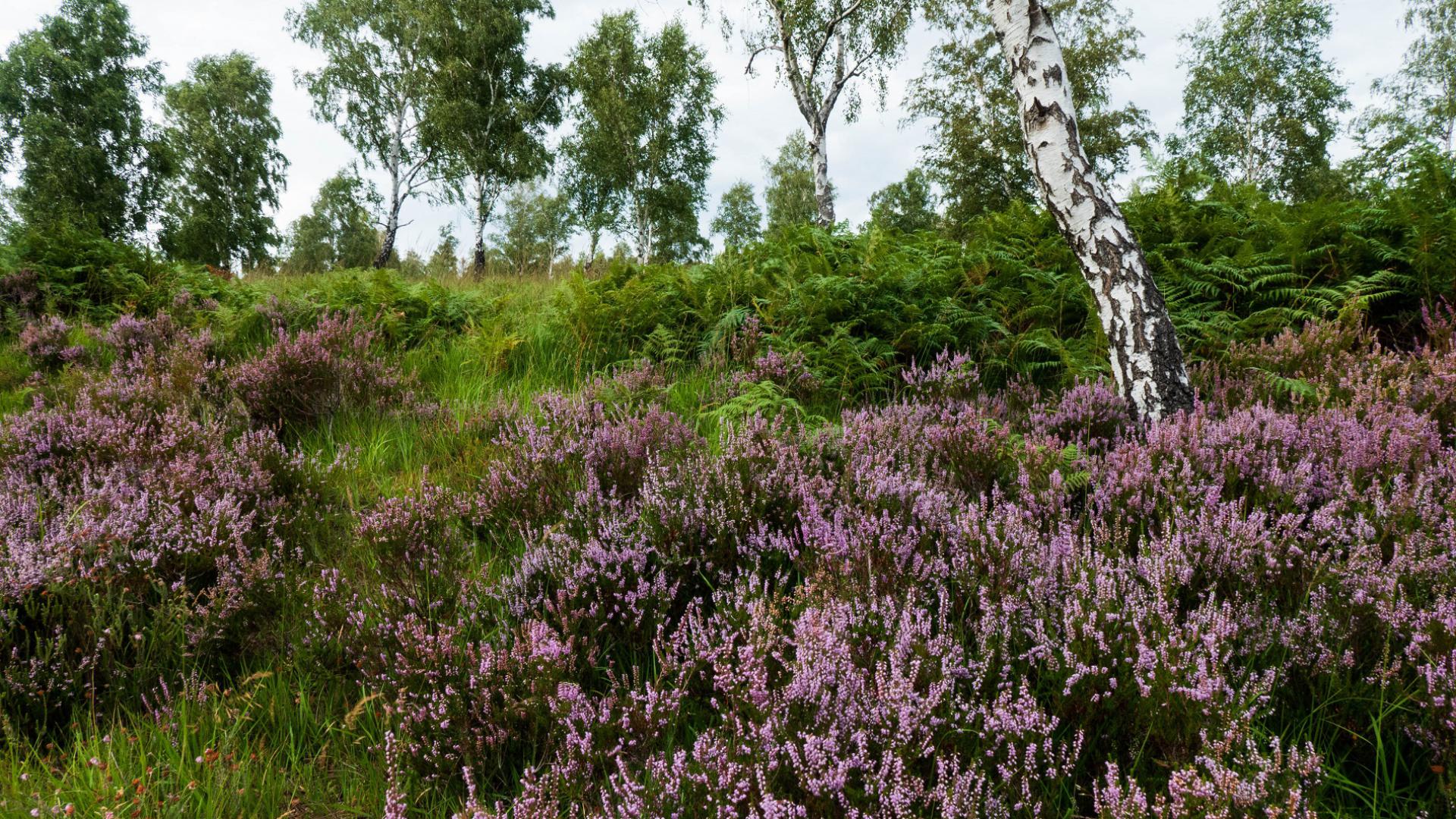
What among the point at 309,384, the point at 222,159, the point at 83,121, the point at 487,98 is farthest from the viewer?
the point at 222,159

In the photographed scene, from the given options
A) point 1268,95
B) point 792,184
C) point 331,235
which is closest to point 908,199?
point 792,184

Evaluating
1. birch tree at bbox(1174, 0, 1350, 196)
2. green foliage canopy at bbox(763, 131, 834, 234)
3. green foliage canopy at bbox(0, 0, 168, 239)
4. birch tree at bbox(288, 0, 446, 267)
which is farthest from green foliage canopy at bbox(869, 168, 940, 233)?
green foliage canopy at bbox(0, 0, 168, 239)

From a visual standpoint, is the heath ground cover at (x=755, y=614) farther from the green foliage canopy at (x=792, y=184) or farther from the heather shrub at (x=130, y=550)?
the green foliage canopy at (x=792, y=184)

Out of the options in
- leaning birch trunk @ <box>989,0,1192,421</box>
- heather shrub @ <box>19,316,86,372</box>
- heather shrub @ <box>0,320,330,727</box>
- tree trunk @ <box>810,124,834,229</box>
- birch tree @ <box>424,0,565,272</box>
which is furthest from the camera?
birch tree @ <box>424,0,565,272</box>

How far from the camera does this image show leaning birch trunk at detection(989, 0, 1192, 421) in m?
3.91

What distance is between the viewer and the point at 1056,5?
2745 centimetres

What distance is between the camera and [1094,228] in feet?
13.2

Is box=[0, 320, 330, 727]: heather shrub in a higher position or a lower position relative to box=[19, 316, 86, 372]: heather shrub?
lower

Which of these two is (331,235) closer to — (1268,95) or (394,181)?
(394,181)

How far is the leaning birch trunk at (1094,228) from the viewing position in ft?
12.8

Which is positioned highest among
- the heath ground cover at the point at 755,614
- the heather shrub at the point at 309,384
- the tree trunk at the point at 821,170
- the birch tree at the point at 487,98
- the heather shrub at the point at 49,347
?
the birch tree at the point at 487,98

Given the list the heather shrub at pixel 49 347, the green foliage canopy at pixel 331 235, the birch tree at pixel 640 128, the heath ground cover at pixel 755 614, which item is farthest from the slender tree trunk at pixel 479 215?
the green foliage canopy at pixel 331 235

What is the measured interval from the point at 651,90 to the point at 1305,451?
32.3 metres

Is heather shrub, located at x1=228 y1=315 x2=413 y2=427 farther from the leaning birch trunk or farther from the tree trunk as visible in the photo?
the tree trunk
